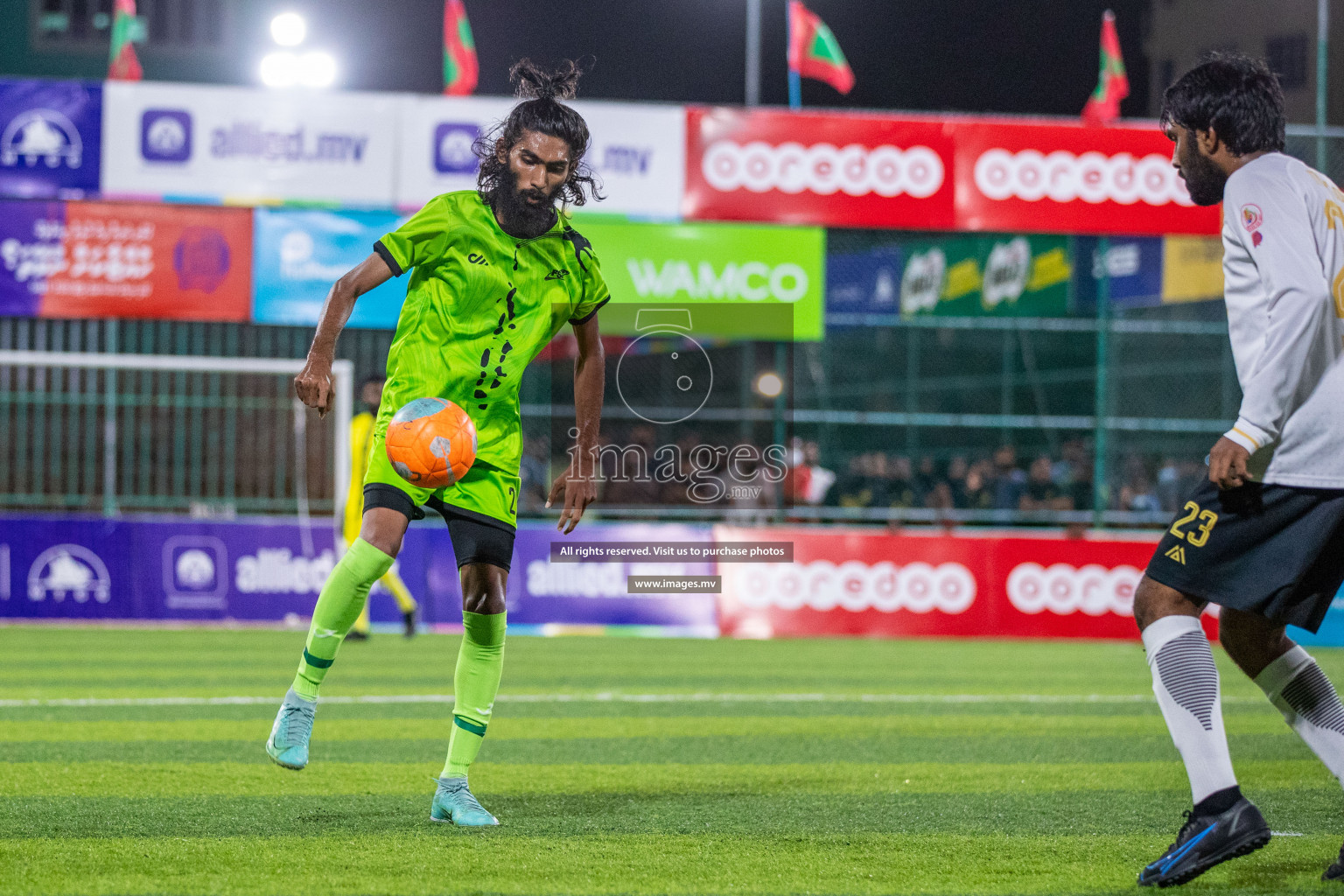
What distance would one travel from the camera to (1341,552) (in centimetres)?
396

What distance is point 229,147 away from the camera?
15.9 m

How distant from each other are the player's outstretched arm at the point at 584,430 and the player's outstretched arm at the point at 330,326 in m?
0.79

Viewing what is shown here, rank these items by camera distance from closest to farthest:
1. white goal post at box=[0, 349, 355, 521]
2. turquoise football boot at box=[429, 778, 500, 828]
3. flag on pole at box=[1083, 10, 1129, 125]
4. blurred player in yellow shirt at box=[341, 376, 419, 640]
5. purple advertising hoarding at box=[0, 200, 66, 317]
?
turquoise football boot at box=[429, 778, 500, 828]
blurred player in yellow shirt at box=[341, 376, 419, 640]
purple advertising hoarding at box=[0, 200, 66, 317]
white goal post at box=[0, 349, 355, 521]
flag on pole at box=[1083, 10, 1129, 125]

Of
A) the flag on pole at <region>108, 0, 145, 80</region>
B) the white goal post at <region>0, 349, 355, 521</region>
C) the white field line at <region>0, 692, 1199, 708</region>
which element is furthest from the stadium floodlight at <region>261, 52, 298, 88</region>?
the white field line at <region>0, 692, 1199, 708</region>

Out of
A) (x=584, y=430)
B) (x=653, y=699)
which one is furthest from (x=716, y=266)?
(x=584, y=430)

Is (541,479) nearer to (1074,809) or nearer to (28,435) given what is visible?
(28,435)

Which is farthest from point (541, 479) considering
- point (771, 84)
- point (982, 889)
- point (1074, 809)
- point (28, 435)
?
point (771, 84)

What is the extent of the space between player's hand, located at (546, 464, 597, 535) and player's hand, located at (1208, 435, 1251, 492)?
6.93 feet

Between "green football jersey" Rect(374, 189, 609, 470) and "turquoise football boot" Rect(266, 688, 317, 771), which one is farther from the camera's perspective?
"green football jersey" Rect(374, 189, 609, 470)

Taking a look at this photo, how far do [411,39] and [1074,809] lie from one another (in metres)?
27.6

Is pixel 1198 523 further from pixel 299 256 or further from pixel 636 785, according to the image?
pixel 299 256

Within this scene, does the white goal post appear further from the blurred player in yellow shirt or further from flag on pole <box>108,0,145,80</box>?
flag on pole <box>108,0,145,80</box>

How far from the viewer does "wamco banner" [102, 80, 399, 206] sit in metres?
15.9

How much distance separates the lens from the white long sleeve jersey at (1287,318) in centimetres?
378
